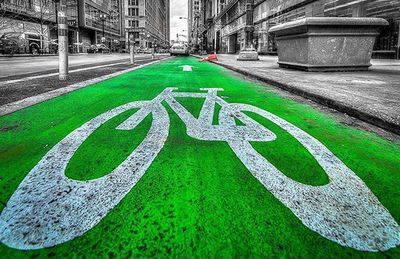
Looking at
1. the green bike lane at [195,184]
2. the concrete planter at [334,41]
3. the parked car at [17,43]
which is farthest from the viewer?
the parked car at [17,43]

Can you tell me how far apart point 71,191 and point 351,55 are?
8.85 meters

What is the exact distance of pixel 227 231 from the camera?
1.24 metres

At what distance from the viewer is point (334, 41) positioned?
808 cm

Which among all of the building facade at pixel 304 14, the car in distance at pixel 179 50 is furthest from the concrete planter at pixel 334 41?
the car in distance at pixel 179 50

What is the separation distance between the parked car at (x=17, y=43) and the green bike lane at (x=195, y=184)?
1316 inches

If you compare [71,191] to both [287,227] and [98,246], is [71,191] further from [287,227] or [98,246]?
[287,227]

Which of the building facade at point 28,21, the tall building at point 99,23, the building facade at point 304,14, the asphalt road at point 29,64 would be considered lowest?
the asphalt road at point 29,64

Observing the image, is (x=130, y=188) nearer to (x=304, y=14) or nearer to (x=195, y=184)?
(x=195, y=184)

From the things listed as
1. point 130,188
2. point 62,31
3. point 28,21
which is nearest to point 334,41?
point 62,31

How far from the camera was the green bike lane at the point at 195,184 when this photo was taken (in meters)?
1.14

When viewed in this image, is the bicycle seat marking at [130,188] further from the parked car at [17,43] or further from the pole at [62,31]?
the parked car at [17,43]

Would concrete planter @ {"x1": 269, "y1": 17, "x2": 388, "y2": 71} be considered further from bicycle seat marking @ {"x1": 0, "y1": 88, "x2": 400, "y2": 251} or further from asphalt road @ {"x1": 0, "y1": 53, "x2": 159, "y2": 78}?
asphalt road @ {"x1": 0, "y1": 53, "x2": 159, "y2": 78}

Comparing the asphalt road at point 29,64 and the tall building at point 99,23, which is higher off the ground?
the tall building at point 99,23

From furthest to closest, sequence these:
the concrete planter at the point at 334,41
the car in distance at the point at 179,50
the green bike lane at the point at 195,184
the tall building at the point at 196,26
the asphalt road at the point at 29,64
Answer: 1. the tall building at the point at 196,26
2. the car in distance at the point at 179,50
3. the asphalt road at the point at 29,64
4. the concrete planter at the point at 334,41
5. the green bike lane at the point at 195,184
